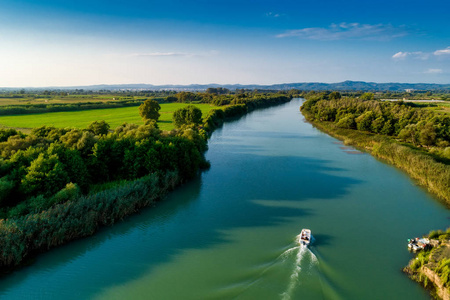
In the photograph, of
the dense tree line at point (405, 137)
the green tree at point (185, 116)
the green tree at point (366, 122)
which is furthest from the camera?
the green tree at point (366, 122)

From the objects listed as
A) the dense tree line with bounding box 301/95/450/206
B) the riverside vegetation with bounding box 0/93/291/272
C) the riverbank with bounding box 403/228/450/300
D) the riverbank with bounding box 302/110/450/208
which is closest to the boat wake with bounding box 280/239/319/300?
the riverbank with bounding box 403/228/450/300

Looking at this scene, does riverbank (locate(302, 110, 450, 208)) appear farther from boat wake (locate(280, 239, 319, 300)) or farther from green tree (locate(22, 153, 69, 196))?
green tree (locate(22, 153, 69, 196))

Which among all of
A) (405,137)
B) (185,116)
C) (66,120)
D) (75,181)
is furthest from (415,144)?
(66,120)

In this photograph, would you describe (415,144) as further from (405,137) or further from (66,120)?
(66,120)

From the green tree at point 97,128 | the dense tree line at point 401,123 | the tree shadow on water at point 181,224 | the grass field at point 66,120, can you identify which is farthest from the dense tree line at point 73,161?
the dense tree line at point 401,123

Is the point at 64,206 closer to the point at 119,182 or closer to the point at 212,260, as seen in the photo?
the point at 119,182

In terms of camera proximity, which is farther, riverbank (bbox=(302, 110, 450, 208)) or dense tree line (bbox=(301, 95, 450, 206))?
dense tree line (bbox=(301, 95, 450, 206))

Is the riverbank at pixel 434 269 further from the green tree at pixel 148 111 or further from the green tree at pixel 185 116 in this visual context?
the green tree at pixel 148 111
